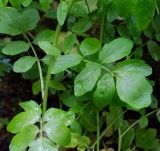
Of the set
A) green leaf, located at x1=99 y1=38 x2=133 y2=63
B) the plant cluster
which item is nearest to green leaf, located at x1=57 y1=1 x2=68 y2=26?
the plant cluster

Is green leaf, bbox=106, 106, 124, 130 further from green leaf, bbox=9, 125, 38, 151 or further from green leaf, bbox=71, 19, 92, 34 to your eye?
A: green leaf, bbox=9, 125, 38, 151

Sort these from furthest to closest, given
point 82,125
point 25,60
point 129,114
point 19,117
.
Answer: point 129,114 < point 82,125 < point 25,60 < point 19,117

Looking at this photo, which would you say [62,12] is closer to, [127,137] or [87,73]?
[87,73]

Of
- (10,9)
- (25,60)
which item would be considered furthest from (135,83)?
(10,9)

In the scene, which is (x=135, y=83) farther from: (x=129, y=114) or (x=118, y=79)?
(x=129, y=114)

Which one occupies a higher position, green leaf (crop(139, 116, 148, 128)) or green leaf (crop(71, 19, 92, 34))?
green leaf (crop(71, 19, 92, 34))

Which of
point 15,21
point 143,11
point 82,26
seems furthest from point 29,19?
point 143,11

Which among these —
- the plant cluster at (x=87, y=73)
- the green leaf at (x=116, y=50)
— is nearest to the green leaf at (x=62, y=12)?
the plant cluster at (x=87, y=73)
